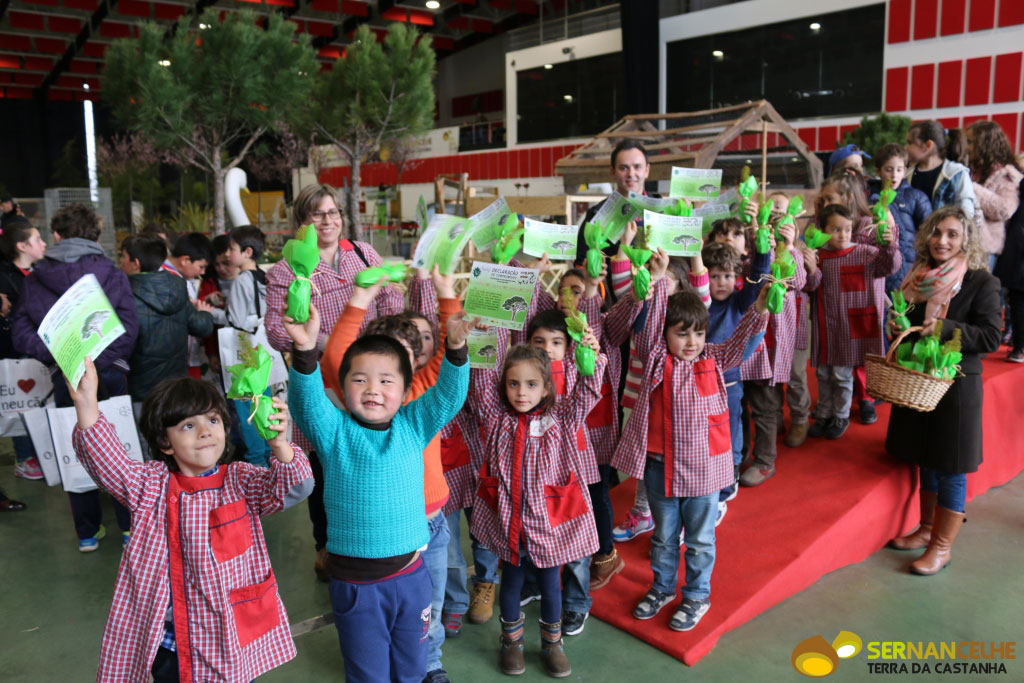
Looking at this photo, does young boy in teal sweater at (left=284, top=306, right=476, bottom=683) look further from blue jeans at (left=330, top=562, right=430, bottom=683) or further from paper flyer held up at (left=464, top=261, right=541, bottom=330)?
paper flyer held up at (left=464, top=261, right=541, bottom=330)

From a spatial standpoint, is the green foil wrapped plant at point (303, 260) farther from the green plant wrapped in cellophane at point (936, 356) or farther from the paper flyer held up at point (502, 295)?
the green plant wrapped in cellophane at point (936, 356)

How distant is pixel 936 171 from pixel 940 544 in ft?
7.81

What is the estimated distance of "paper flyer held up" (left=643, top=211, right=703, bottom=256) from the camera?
98.4 inches

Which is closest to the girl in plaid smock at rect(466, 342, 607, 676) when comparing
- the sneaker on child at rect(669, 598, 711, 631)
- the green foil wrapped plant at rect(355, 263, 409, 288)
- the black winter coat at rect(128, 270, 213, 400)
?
the sneaker on child at rect(669, 598, 711, 631)

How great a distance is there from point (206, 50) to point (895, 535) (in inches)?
601

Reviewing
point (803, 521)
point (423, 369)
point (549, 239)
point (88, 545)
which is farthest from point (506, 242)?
point (88, 545)

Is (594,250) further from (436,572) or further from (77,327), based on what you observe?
(77,327)

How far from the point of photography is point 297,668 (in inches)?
95.1

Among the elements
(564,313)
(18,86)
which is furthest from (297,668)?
(18,86)

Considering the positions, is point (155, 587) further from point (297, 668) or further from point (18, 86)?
point (18, 86)

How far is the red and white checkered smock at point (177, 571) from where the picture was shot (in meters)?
1.70

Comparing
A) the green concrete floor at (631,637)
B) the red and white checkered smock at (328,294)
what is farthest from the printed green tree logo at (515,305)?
the green concrete floor at (631,637)

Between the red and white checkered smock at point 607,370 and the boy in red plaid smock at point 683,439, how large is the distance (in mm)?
108

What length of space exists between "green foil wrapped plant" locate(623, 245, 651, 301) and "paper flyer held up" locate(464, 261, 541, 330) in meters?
0.57
